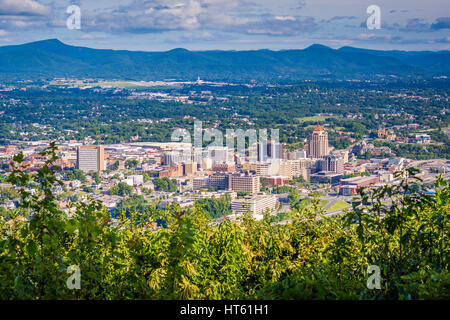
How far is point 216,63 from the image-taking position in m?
78.9

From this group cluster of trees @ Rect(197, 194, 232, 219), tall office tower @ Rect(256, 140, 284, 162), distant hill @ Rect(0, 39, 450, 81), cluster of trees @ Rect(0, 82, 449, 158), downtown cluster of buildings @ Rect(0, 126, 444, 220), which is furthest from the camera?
distant hill @ Rect(0, 39, 450, 81)

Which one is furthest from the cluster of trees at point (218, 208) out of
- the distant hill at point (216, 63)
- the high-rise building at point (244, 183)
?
the distant hill at point (216, 63)

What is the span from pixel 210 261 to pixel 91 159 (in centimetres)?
2237

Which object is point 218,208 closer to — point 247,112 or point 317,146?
point 317,146

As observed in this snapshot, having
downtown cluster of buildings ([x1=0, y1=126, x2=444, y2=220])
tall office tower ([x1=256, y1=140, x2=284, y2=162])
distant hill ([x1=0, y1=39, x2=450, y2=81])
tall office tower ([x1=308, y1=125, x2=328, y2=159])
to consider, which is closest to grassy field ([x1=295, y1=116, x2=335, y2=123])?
downtown cluster of buildings ([x1=0, y1=126, x2=444, y2=220])

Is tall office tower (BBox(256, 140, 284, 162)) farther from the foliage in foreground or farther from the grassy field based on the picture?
the foliage in foreground

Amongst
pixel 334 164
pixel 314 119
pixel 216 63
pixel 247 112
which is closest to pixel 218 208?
pixel 334 164

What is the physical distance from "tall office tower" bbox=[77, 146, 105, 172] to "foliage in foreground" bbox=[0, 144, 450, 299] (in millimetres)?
21329

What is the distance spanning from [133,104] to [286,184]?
1133 inches

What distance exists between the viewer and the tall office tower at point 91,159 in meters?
23.5

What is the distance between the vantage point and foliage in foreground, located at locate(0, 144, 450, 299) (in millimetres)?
1752

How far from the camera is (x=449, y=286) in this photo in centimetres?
166

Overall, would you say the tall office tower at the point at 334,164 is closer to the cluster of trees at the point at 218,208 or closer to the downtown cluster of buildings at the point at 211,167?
the downtown cluster of buildings at the point at 211,167

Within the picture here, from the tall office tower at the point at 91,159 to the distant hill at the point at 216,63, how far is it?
30.6 meters
